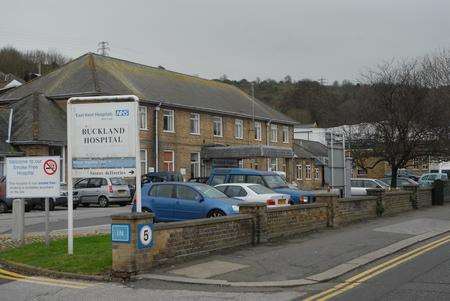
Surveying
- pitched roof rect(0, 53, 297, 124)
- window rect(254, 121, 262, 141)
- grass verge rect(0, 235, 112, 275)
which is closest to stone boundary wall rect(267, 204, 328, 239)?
grass verge rect(0, 235, 112, 275)

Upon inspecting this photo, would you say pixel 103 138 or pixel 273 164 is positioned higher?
pixel 273 164

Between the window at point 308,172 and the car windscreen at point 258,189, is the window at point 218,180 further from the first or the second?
the window at point 308,172

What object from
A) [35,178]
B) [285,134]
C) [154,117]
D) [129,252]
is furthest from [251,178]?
[285,134]

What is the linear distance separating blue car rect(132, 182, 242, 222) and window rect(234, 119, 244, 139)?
3391cm

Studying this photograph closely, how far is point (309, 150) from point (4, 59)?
5306 centimetres

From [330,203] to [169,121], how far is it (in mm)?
27417

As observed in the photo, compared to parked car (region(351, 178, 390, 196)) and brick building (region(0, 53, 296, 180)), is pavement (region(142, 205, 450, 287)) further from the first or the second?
brick building (region(0, 53, 296, 180))

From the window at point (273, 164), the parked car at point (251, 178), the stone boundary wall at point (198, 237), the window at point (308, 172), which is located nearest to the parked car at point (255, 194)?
the parked car at point (251, 178)

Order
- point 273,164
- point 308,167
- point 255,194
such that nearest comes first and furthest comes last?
1. point 255,194
2. point 273,164
3. point 308,167

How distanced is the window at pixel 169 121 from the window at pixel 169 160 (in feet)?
5.59

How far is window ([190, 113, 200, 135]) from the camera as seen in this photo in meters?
47.5

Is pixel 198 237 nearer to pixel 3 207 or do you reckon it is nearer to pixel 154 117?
pixel 3 207

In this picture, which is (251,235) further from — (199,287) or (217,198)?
(199,287)

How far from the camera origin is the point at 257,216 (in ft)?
48.6
